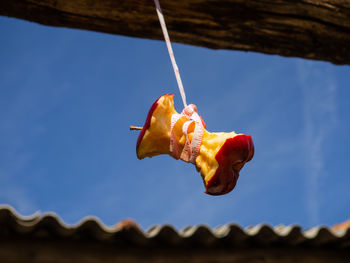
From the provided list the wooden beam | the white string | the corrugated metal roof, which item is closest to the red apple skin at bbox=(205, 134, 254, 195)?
the white string

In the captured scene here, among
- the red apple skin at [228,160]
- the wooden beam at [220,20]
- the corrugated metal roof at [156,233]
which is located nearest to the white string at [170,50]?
the wooden beam at [220,20]

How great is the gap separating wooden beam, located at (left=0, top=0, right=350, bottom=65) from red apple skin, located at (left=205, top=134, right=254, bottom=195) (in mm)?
895

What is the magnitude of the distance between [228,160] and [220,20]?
1185mm

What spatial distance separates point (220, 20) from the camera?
4074mm

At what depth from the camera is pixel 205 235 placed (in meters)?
3.01

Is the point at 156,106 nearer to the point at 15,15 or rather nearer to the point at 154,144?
the point at 154,144

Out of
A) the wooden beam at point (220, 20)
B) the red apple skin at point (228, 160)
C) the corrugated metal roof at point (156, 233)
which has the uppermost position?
the wooden beam at point (220, 20)

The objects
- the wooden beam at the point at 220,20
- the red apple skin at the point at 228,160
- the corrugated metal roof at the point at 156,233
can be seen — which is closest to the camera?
the corrugated metal roof at the point at 156,233

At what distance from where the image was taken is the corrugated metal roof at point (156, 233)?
111 inches

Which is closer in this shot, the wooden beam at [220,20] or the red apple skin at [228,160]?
the red apple skin at [228,160]

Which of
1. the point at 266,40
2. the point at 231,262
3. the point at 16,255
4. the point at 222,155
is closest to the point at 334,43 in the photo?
the point at 266,40

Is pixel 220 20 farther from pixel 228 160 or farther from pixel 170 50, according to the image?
pixel 228 160

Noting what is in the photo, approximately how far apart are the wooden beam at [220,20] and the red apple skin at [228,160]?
0.89 m

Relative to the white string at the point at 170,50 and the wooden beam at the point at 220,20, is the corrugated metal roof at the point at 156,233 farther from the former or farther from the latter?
the wooden beam at the point at 220,20
